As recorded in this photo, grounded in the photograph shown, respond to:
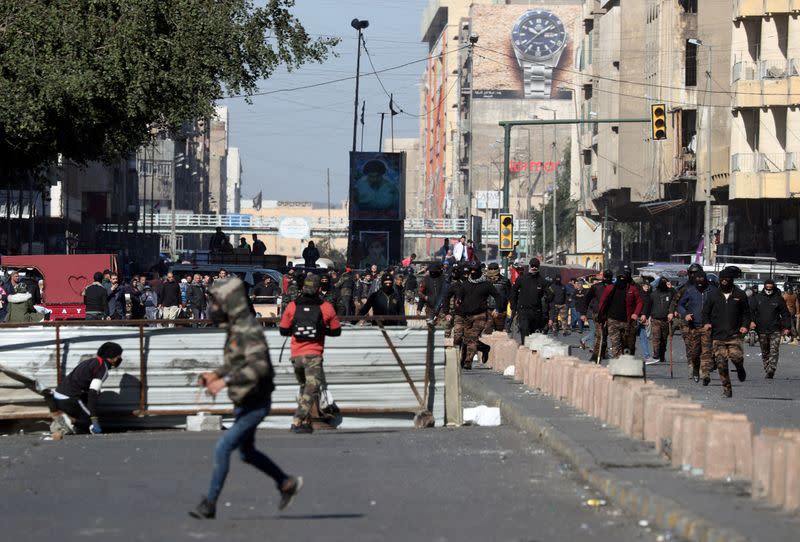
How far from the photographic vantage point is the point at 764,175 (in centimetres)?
5088

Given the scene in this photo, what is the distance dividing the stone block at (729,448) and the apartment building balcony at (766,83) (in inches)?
1623

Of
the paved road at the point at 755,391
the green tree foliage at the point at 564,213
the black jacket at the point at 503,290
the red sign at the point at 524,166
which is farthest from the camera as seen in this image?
the red sign at the point at 524,166

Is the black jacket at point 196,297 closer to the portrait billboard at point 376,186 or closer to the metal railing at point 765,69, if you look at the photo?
the metal railing at point 765,69

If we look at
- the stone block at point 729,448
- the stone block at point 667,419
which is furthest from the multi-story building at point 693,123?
the stone block at point 729,448

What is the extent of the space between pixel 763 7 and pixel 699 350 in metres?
30.1

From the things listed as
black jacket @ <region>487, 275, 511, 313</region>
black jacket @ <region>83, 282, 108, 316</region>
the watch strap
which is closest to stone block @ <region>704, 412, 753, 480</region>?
black jacket @ <region>487, 275, 511, 313</region>

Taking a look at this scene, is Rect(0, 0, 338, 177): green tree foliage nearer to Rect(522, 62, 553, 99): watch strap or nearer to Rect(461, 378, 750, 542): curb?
Rect(461, 378, 750, 542): curb

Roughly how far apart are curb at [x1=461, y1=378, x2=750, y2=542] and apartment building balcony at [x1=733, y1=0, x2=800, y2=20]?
37.4 m

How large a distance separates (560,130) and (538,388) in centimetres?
13093

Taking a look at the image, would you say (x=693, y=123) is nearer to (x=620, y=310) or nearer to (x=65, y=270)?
(x=65, y=270)

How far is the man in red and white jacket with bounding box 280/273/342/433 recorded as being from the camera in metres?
14.8

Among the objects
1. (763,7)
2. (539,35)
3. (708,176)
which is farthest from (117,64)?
(539,35)

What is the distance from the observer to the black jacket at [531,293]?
25.9 m

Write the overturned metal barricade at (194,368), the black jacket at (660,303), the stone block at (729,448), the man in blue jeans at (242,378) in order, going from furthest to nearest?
the black jacket at (660,303) < the overturned metal barricade at (194,368) < the stone block at (729,448) < the man in blue jeans at (242,378)
